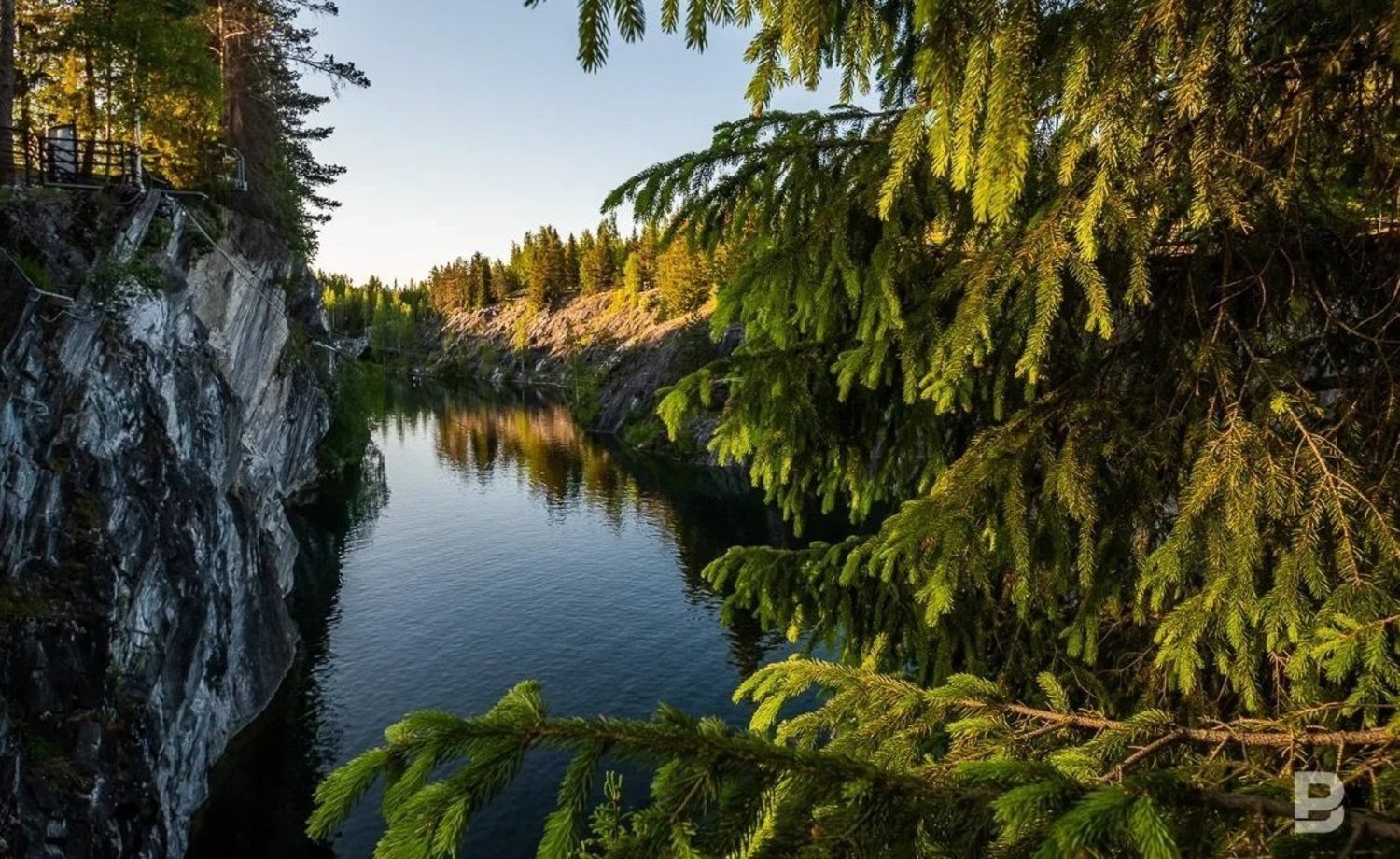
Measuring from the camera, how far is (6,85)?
19.8m

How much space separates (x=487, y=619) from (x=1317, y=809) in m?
35.8

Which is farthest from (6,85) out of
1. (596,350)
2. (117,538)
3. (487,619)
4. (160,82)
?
(596,350)

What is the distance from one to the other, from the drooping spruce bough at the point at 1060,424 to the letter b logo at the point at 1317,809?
44 millimetres

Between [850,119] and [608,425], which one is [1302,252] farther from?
[608,425]

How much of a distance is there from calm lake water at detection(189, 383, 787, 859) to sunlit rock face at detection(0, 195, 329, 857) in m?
2.44

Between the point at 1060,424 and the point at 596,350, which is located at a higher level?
the point at 596,350

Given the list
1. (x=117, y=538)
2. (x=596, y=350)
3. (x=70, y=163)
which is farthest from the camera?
(x=596, y=350)

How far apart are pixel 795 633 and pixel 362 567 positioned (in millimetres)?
40853

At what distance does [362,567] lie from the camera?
4169cm

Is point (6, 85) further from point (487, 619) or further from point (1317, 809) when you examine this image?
point (1317, 809)

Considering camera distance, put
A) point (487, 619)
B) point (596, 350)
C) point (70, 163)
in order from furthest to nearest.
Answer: point (596, 350), point (487, 619), point (70, 163)

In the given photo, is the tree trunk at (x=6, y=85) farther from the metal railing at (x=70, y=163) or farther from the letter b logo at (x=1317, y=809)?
the letter b logo at (x=1317, y=809)

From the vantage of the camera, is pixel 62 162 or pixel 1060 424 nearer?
pixel 1060 424

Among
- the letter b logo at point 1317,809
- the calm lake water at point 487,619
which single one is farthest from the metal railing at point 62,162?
the letter b logo at point 1317,809
